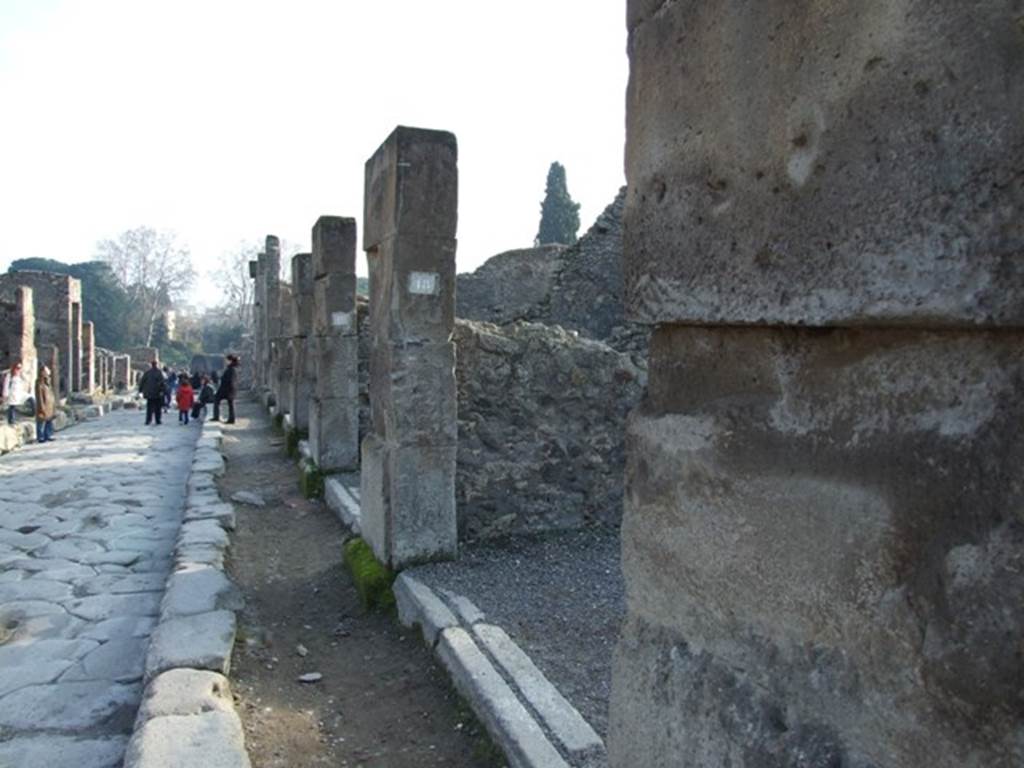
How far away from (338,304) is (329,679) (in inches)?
244

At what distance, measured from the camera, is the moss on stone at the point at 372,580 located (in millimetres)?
5559

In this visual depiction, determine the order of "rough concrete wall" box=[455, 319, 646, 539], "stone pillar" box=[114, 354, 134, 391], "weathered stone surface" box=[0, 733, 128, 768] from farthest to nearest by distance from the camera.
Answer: "stone pillar" box=[114, 354, 134, 391], "rough concrete wall" box=[455, 319, 646, 539], "weathered stone surface" box=[0, 733, 128, 768]

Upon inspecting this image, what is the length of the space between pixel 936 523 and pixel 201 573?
18.0 ft

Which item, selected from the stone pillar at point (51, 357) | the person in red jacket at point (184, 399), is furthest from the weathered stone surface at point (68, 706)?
the stone pillar at point (51, 357)

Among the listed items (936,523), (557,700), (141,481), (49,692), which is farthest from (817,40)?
(141,481)

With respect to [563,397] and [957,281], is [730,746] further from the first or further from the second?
[563,397]

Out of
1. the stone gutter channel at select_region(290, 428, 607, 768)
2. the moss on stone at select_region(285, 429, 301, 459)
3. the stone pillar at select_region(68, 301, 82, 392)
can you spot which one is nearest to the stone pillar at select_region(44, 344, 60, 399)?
the stone pillar at select_region(68, 301, 82, 392)

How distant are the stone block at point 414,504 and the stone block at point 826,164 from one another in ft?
13.4

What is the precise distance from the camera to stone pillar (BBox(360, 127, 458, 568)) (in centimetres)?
572

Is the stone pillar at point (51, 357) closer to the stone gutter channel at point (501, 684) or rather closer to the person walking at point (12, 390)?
the person walking at point (12, 390)

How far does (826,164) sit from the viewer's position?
53.0 inches

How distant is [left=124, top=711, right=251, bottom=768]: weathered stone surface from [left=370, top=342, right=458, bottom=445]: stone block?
2.43 metres

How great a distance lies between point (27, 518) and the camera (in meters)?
8.27

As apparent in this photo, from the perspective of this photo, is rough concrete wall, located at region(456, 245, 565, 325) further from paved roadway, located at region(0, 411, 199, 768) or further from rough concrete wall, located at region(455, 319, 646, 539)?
rough concrete wall, located at region(455, 319, 646, 539)
